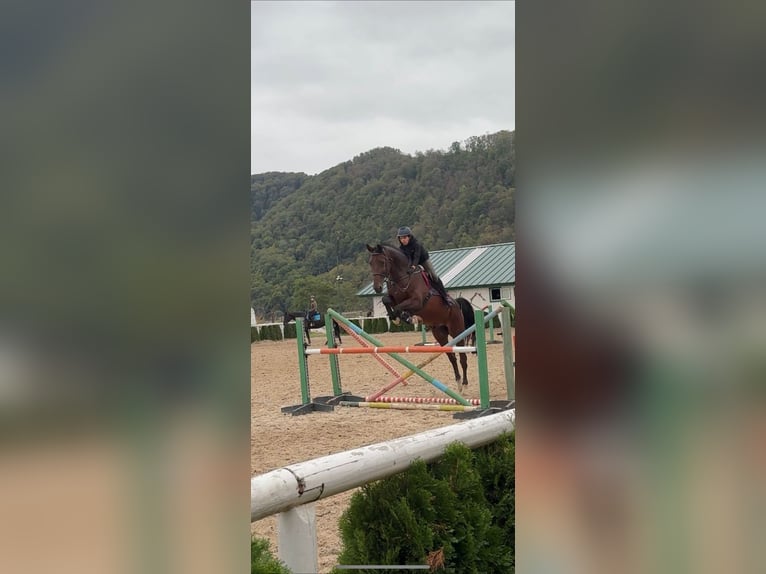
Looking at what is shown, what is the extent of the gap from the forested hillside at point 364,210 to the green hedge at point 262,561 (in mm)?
28378

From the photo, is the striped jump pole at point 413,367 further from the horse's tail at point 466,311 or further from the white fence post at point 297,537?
the white fence post at point 297,537

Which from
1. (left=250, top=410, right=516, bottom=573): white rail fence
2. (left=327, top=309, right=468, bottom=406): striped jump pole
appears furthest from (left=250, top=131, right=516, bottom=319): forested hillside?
(left=250, top=410, right=516, bottom=573): white rail fence

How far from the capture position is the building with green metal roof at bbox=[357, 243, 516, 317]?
2042cm

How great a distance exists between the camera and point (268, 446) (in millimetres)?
3619

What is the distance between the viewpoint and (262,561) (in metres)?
0.98

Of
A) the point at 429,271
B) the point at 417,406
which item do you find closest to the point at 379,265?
the point at 429,271

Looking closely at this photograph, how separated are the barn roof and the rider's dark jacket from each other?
1448 cm

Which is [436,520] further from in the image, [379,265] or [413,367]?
[379,265]

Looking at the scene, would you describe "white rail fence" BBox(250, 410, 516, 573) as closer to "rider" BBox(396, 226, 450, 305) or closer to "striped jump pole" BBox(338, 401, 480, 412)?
"striped jump pole" BBox(338, 401, 480, 412)

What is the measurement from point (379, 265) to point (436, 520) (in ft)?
A: 12.4
